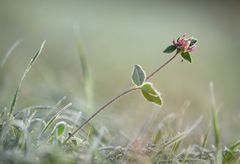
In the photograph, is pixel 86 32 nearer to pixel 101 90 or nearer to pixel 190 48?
pixel 101 90

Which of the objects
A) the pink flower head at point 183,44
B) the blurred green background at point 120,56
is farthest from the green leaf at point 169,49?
the blurred green background at point 120,56

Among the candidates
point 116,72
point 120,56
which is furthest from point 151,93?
point 120,56

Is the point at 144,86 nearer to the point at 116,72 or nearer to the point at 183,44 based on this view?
the point at 183,44

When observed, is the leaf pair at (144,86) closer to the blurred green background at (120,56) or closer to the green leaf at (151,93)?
the green leaf at (151,93)

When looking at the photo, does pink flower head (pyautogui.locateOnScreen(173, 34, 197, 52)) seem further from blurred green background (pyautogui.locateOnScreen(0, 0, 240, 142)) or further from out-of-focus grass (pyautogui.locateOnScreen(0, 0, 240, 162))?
blurred green background (pyautogui.locateOnScreen(0, 0, 240, 142))

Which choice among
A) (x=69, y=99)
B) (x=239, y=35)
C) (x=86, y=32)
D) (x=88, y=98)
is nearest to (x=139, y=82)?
(x=88, y=98)

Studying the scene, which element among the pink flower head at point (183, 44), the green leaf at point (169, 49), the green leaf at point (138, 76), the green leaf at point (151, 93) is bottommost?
the green leaf at point (151, 93)

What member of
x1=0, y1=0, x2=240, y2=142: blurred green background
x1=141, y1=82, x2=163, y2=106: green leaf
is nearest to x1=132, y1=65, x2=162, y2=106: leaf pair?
x1=141, y1=82, x2=163, y2=106: green leaf
